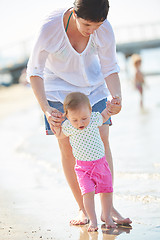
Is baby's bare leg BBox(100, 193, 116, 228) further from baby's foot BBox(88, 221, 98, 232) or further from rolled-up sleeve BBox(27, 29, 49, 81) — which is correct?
rolled-up sleeve BBox(27, 29, 49, 81)

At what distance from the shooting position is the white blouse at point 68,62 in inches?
123

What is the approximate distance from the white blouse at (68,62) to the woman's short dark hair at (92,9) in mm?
319

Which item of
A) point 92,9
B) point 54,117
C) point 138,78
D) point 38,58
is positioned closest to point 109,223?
point 54,117


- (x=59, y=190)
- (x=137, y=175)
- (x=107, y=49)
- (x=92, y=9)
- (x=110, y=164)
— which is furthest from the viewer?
(x=137, y=175)

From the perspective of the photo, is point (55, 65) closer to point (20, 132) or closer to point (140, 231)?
point (140, 231)

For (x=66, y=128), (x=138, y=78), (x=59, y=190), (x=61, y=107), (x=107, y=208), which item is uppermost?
(x=61, y=107)

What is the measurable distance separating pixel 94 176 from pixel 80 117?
1.35 feet

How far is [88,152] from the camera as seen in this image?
121 inches

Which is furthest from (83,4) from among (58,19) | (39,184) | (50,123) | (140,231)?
(39,184)

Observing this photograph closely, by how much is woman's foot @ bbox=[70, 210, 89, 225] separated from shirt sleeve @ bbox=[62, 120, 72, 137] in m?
0.62

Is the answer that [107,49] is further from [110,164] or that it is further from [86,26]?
[110,164]

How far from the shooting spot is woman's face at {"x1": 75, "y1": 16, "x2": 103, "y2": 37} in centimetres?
287

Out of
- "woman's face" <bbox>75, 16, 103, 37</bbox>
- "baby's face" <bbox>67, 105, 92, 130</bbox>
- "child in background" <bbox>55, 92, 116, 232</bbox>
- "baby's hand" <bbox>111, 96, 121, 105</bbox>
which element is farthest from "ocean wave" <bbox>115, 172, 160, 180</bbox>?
"woman's face" <bbox>75, 16, 103, 37</bbox>

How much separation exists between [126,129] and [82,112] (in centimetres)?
489
